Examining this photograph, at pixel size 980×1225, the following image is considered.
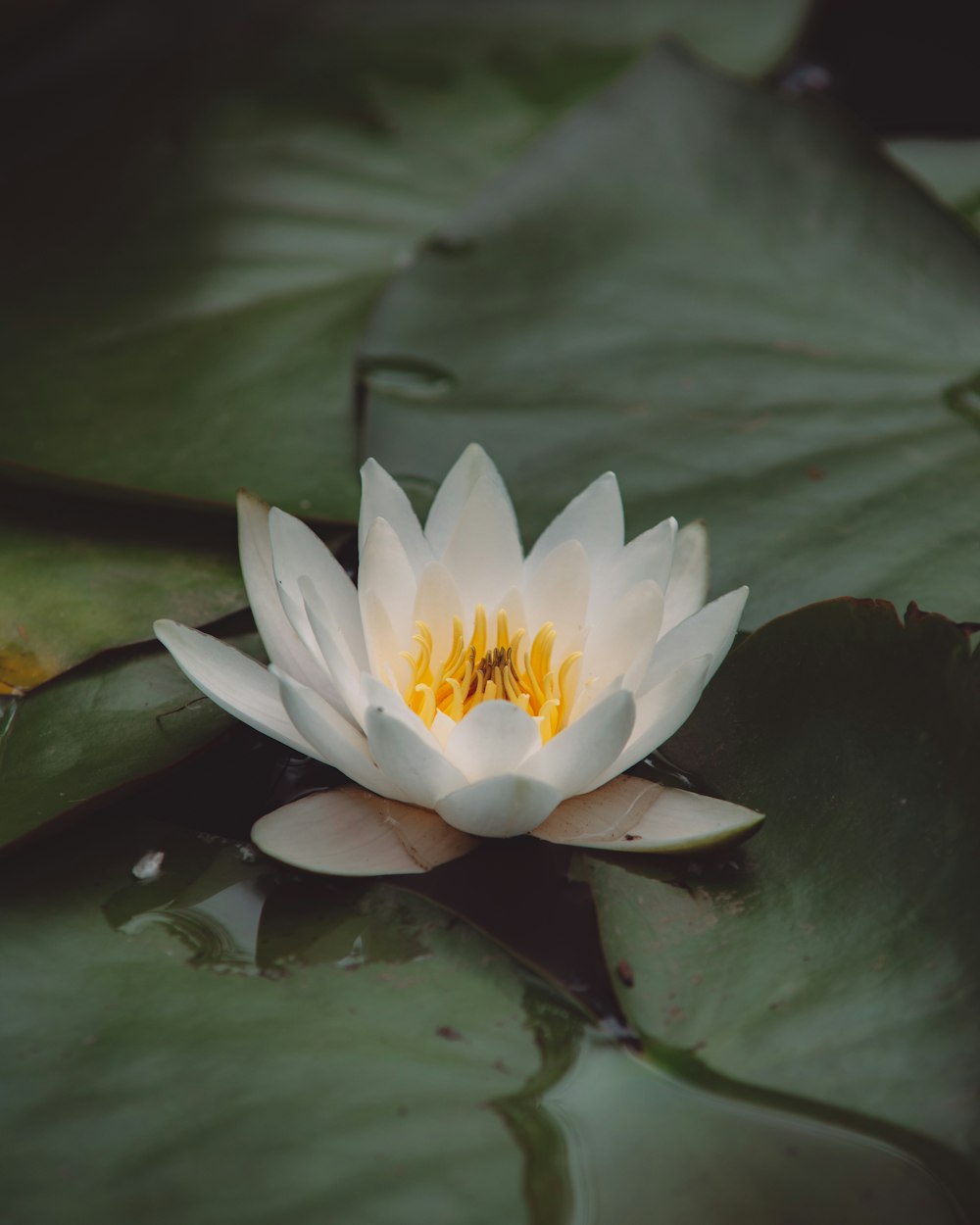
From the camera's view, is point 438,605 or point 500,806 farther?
point 438,605

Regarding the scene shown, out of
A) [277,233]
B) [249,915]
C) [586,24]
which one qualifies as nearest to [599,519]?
[249,915]

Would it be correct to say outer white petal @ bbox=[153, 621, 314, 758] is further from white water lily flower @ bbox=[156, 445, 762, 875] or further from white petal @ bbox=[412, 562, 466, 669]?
white petal @ bbox=[412, 562, 466, 669]

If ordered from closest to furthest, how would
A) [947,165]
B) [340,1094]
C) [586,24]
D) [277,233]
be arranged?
1. [340,1094]
2. [277,233]
3. [947,165]
4. [586,24]

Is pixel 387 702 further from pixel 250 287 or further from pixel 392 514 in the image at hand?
pixel 250 287

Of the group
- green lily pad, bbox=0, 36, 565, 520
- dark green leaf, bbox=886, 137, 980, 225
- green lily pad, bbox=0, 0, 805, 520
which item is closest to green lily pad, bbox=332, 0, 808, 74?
green lily pad, bbox=0, 0, 805, 520

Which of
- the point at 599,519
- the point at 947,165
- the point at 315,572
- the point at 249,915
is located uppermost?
the point at 947,165

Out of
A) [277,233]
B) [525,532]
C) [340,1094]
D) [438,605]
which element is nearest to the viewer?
[340,1094]
